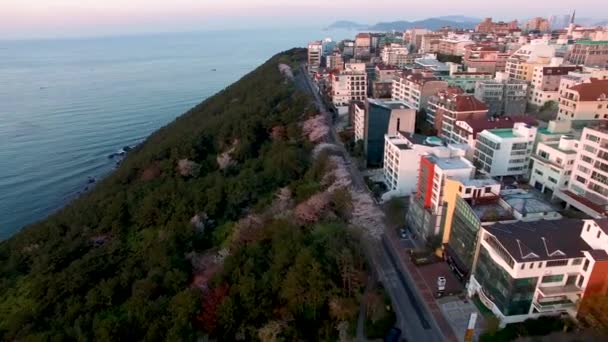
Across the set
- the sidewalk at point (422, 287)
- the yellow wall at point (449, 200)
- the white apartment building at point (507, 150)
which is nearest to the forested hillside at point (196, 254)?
the sidewalk at point (422, 287)

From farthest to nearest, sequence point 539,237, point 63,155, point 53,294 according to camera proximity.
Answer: point 63,155, point 53,294, point 539,237

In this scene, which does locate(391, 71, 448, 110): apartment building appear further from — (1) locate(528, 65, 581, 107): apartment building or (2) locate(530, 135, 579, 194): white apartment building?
(2) locate(530, 135, 579, 194): white apartment building

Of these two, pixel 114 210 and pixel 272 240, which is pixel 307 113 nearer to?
pixel 114 210

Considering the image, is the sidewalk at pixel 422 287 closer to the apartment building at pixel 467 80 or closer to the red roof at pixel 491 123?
the red roof at pixel 491 123

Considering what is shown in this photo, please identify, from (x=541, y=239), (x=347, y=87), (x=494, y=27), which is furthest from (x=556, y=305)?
(x=494, y=27)

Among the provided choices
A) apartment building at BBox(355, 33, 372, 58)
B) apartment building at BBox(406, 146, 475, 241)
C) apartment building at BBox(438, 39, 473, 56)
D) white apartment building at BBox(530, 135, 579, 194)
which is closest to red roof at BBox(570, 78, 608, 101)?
white apartment building at BBox(530, 135, 579, 194)

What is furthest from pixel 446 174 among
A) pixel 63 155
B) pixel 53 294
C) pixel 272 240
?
pixel 63 155
